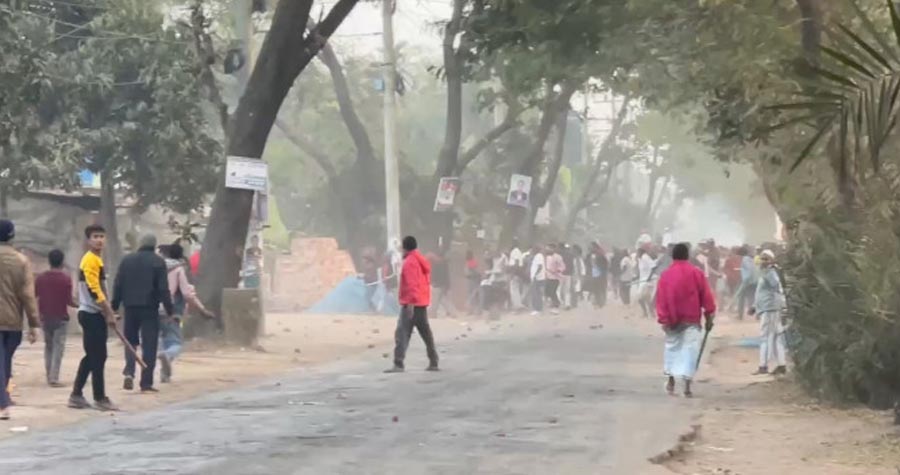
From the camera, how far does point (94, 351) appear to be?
588 inches

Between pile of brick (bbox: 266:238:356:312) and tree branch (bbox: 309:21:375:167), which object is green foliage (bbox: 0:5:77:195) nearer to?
Answer: tree branch (bbox: 309:21:375:167)

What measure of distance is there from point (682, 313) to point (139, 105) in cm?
1422

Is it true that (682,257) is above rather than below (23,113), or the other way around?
below

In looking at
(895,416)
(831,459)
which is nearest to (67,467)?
(831,459)

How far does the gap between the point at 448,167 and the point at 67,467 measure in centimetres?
3142

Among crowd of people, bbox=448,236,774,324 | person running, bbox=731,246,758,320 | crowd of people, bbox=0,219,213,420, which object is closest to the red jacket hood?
crowd of people, bbox=0,219,213,420

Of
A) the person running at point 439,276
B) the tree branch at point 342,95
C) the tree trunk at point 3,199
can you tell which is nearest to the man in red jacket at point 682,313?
the tree trunk at point 3,199

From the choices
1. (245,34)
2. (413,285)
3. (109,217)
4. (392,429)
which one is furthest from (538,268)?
(392,429)

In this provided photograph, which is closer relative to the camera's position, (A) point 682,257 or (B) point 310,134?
(A) point 682,257

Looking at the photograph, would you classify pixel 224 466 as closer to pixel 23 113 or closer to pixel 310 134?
pixel 23 113

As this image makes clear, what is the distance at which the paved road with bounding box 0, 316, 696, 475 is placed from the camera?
35.7 feet

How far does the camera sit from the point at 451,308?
4256cm

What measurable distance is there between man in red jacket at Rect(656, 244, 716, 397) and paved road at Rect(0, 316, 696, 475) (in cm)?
42

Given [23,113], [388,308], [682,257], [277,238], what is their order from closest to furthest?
1. [682,257]
2. [23,113]
3. [388,308]
4. [277,238]
